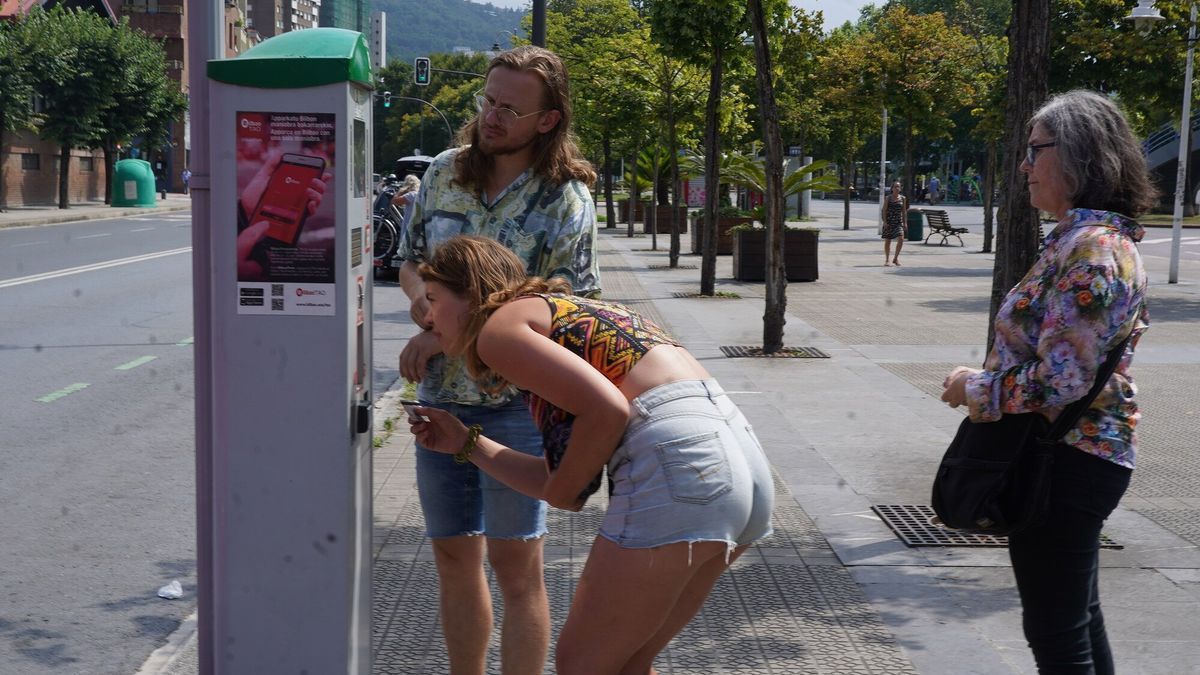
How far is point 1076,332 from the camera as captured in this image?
2.87 meters

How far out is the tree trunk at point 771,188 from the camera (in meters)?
11.4

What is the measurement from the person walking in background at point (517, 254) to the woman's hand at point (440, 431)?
0.32m

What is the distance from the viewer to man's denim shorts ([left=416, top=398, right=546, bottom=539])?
3.22 m

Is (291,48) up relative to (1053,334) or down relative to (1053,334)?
up

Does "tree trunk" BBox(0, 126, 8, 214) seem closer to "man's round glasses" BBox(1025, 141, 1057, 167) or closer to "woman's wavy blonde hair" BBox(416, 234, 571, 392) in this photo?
"woman's wavy blonde hair" BBox(416, 234, 571, 392)

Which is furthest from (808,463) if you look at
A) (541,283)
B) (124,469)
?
(541,283)

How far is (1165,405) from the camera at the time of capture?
9281 millimetres

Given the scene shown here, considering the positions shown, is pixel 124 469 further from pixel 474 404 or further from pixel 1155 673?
pixel 1155 673

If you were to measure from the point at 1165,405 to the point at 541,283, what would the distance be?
25.6ft

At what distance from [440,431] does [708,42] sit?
1573 centimetres

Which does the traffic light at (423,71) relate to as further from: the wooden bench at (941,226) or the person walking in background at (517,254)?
the person walking in background at (517,254)

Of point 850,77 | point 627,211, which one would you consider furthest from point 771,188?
point 627,211

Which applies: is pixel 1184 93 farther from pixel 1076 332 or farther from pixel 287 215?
pixel 287 215

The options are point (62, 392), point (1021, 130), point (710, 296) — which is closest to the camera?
point (1021, 130)
